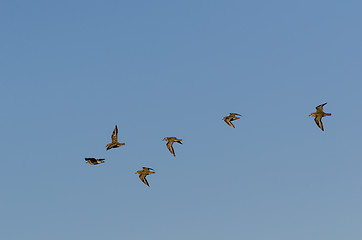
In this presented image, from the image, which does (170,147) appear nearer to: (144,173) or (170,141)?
(170,141)

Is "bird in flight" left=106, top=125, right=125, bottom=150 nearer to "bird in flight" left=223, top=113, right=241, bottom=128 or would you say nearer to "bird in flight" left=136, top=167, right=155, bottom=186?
"bird in flight" left=136, top=167, right=155, bottom=186

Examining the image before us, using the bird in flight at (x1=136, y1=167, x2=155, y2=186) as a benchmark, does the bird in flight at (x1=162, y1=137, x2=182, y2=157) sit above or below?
above

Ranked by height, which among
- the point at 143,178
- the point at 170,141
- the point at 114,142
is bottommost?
the point at 143,178

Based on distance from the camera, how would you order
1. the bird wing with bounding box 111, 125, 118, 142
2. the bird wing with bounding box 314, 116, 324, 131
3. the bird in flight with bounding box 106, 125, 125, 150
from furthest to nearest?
the bird wing with bounding box 111, 125, 118, 142 → the bird in flight with bounding box 106, 125, 125, 150 → the bird wing with bounding box 314, 116, 324, 131

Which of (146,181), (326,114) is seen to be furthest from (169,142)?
(326,114)

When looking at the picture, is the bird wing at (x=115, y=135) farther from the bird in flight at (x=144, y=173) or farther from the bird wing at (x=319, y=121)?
the bird wing at (x=319, y=121)

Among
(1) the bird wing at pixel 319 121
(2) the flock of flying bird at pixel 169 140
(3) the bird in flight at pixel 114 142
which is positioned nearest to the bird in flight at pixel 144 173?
(2) the flock of flying bird at pixel 169 140

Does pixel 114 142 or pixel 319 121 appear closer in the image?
pixel 319 121

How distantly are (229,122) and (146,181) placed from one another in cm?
1444

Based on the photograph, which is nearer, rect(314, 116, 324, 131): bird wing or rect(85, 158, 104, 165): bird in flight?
rect(314, 116, 324, 131): bird wing

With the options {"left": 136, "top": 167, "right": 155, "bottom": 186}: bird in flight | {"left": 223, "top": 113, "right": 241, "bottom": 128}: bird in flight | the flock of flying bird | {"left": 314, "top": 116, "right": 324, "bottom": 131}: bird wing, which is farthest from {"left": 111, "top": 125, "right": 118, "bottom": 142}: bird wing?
{"left": 314, "top": 116, "right": 324, "bottom": 131}: bird wing

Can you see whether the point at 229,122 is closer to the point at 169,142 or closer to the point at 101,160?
the point at 169,142

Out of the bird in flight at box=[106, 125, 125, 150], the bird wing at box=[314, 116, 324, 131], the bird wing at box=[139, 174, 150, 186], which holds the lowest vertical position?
the bird wing at box=[139, 174, 150, 186]

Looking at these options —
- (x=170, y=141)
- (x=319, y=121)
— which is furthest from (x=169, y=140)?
(x=319, y=121)
